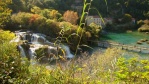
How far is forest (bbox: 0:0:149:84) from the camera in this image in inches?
89.7

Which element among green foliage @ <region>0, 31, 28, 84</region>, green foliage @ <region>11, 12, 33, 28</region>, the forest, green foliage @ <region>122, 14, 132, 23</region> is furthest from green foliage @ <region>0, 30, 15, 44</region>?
green foliage @ <region>122, 14, 132, 23</region>

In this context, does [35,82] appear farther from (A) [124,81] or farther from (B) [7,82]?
(A) [124,81]

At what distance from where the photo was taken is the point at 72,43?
480 inches

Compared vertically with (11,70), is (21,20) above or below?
below

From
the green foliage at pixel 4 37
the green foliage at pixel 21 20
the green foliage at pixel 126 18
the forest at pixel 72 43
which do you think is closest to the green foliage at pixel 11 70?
the forest at pixel 72 43

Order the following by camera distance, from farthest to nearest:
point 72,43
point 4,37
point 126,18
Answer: point 126,18
point 72,43
point 4,37

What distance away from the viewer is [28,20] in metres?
22.4

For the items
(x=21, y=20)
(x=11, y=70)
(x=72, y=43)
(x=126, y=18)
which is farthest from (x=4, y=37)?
(x=126, y=18)

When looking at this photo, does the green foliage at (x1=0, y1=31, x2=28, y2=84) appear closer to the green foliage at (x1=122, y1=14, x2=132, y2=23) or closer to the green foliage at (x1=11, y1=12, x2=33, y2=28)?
the green foliage at (x1=11, y1=12, x2=33, y2=28)

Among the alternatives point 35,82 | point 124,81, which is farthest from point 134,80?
point 35,82

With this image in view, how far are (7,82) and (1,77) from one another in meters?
0.07

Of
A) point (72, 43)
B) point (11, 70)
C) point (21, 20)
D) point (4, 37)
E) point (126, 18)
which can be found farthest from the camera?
point (126, 18)

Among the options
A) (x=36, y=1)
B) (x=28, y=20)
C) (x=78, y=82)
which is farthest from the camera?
(x=36, y=1)

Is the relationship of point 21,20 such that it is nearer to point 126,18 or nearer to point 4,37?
point 4,37
